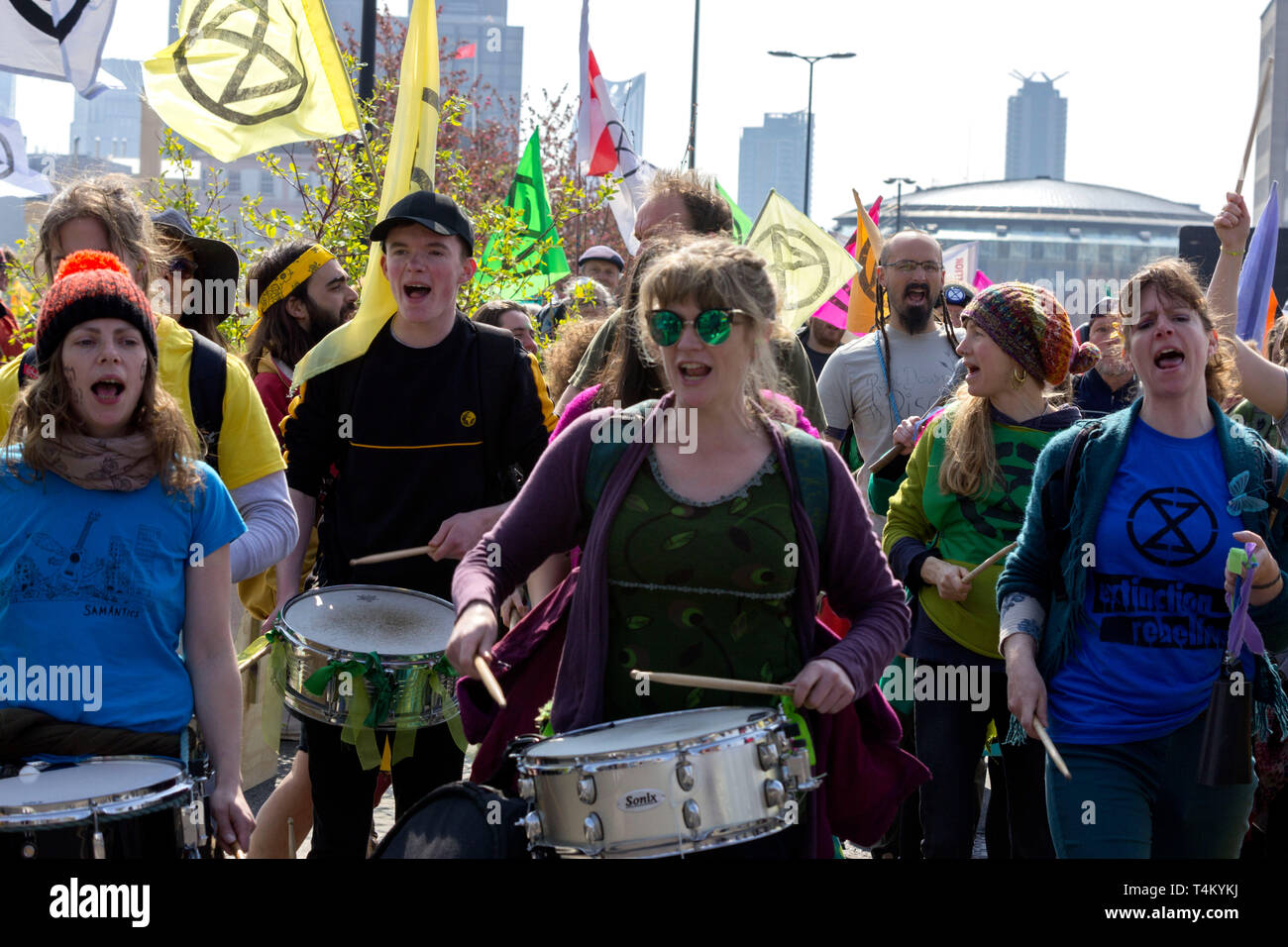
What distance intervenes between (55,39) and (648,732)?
20.8ft

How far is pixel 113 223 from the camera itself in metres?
4.35

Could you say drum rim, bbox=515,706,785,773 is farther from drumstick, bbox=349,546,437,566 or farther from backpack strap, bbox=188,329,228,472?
backpack strap, bbox=188,329,228,472

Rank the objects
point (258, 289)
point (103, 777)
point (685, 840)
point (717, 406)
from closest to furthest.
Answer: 1. point (685, 840)
2. point (103, 777)
3. point (717, 406)
4. point (258, 289)

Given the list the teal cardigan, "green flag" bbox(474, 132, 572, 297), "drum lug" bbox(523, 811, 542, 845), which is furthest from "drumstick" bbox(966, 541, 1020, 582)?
"green flag" bbox(474, 132, 572, 297)

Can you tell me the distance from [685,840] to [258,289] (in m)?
3.81

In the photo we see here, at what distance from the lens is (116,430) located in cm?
349

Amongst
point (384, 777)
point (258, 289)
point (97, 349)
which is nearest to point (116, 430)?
point (97, 349)

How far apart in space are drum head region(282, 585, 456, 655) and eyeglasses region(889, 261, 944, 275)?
3.12 metres

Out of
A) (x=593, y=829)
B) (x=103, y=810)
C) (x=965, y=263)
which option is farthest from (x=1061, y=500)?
(x=965, y=263)

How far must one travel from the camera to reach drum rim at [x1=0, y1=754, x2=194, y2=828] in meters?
2.92

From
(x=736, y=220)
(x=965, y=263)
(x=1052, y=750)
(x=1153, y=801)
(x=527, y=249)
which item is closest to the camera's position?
(x=1052, y=750)

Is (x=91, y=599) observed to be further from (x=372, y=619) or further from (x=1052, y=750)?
(x=1052, y=750)
